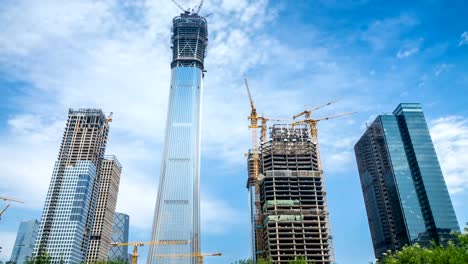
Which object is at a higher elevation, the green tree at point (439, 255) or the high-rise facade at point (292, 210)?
the high-rise facade at point (292, 210)

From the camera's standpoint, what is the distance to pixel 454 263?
171 feet

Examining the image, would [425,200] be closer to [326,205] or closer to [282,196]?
[326,205]

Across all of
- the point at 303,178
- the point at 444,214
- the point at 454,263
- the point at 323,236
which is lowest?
the point at 454,263

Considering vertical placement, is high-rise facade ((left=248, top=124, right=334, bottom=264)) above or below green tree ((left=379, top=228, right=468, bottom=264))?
above

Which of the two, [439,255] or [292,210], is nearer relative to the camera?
[439,255]

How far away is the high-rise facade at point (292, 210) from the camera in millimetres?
166575

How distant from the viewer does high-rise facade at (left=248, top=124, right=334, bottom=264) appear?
547ft

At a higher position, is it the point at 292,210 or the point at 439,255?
the point at 292,210

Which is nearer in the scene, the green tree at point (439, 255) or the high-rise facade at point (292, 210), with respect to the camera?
the green tree at point (439, 255)

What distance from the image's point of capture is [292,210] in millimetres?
177125

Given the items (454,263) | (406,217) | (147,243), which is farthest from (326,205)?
(454,263)

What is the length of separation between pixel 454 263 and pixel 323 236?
124 m

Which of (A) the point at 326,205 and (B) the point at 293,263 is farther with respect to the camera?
(A) the point at 326,205

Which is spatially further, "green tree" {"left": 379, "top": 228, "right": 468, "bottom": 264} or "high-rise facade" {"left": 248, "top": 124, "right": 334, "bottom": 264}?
"high-rise facade" {"left": 248, "top": 124, "right": 334, "bottom": 264}
